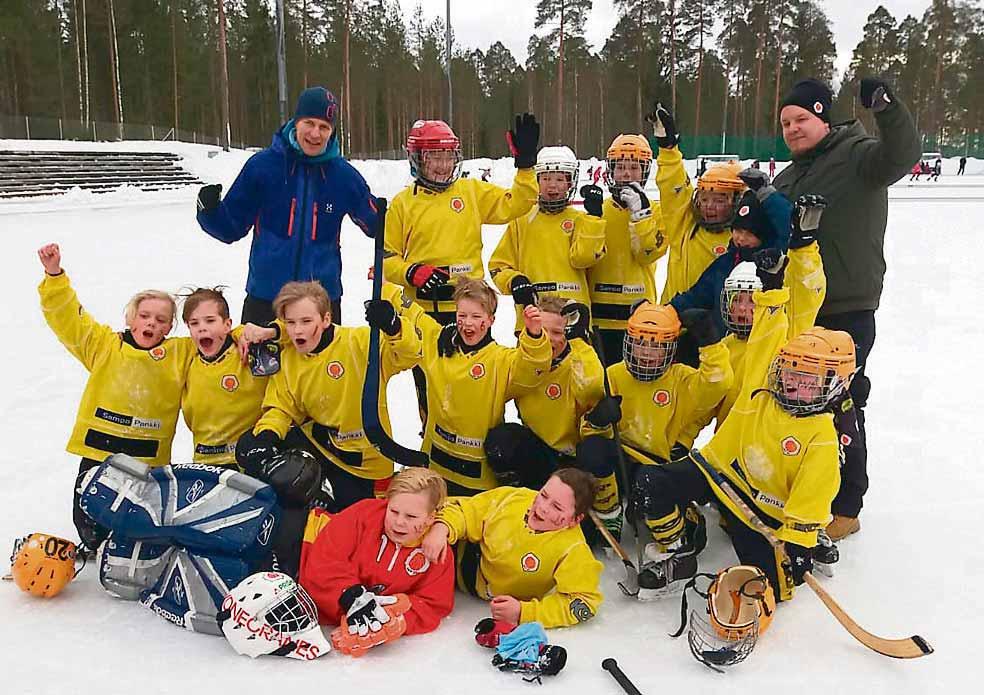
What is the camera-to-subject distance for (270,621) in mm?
2279

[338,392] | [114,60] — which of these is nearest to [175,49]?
[114,60]

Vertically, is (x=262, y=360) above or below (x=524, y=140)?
below

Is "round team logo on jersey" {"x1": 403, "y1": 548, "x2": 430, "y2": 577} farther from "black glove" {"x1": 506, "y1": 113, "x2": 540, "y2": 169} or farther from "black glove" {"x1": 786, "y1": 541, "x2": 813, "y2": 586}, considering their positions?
"black glove" {"x1": 506, "y1": 113, "x2": 540, "y2": 169}

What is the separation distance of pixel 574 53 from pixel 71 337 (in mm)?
37517

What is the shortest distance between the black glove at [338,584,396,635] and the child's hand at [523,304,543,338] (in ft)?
3.49

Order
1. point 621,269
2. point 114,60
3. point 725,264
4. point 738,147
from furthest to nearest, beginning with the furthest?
1. point 738,147
2. point 114,60
3. point 621,269
4. point 725,264

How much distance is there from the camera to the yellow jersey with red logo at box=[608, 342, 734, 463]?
118 inches

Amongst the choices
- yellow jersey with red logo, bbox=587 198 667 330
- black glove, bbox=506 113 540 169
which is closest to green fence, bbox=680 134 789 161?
yellow jersey with red logo, bbox=587 198 667 330

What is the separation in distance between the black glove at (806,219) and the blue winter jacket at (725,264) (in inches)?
4.4

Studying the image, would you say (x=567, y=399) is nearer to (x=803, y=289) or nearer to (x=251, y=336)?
(x=803, y=289)

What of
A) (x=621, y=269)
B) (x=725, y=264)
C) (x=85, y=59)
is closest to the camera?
(x=725, y=264)

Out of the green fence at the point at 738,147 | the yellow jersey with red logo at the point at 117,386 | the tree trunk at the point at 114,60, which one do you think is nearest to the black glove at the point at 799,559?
the yellow jersey with red logo at the point at 117,386

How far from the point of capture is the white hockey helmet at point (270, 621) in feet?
7.43

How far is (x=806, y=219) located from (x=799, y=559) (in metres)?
1.16
